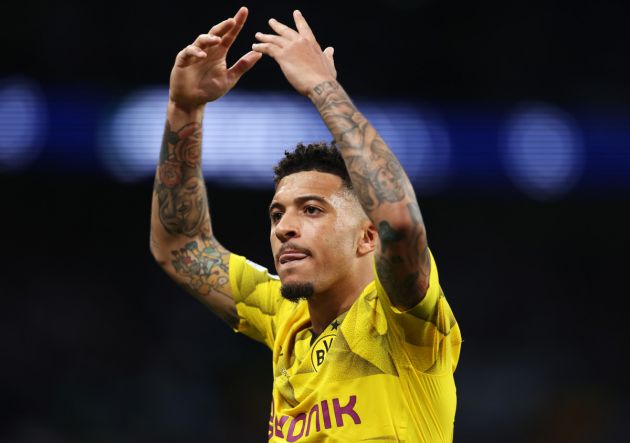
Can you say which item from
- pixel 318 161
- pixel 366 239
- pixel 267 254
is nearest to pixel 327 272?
pixel 366 239

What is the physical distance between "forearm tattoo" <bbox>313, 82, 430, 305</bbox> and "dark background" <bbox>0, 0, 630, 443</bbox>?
18.4 feet

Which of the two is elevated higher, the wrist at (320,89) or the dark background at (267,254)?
the wrist at (320,89)

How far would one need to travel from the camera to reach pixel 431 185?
9039 millimetres

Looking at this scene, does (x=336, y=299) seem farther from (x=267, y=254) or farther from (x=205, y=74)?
(x=267, y=254)

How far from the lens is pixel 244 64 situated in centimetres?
418

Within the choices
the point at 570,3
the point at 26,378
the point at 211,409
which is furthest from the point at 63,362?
the point at 570,3

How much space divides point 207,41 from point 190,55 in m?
0.14

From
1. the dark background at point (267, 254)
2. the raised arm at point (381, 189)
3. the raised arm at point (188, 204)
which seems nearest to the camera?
the raised arm at point (381, 189)

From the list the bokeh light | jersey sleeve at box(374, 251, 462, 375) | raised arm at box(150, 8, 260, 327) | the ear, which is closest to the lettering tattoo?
raised arm at box(150, 8, 260, 327)

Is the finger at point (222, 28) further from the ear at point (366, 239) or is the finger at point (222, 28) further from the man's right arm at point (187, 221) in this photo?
the ear at point (366, 239)

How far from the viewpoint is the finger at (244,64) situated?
4.09 meters

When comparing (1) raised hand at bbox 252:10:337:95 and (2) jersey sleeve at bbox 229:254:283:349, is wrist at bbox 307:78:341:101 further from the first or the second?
(2) jersey sleeve at bbox 229:254:283:349

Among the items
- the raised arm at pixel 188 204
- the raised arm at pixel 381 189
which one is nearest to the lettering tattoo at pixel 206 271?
the raised arm at pixel 188 204

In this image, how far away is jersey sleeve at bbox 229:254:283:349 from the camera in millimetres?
4457
